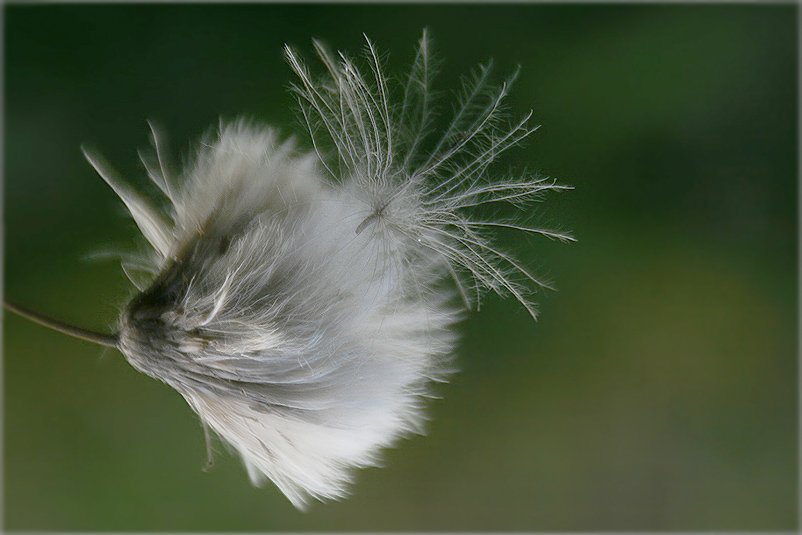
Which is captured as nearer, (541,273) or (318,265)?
(318,265)

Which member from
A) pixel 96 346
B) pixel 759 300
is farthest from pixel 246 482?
pixel 759 300

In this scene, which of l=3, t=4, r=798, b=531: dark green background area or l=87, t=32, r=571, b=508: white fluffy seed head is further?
l=3, t=4, r=798, b=531: dark green background area

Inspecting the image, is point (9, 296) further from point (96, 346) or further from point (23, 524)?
point (23, 524)

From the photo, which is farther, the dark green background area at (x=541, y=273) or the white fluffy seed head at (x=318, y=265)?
the dark green background area at (x=541, y=273)

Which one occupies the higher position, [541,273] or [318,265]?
[541,273]
